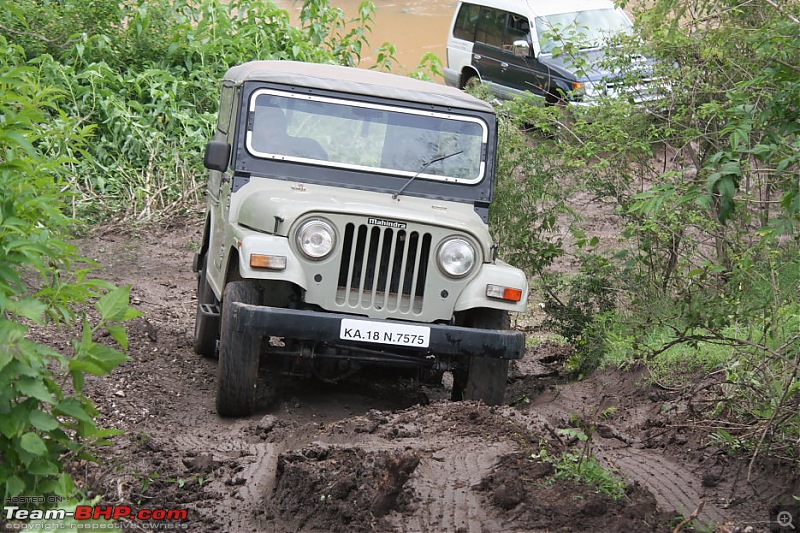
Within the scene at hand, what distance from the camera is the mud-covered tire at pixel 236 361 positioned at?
18.8 ft

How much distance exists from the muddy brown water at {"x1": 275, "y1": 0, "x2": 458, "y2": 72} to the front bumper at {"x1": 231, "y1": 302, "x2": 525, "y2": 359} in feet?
55.8

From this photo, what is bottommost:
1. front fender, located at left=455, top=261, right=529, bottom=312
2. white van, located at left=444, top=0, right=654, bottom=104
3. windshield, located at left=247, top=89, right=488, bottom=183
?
front fender, located at left=455, top=261, right=529, bottom=312

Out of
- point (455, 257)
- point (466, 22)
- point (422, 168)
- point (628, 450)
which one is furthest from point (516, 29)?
point (628, 450)

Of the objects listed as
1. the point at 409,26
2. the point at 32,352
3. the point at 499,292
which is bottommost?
the point at 499,292

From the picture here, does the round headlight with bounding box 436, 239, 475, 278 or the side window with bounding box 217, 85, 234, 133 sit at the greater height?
the side window with bounding box 217, 85, 234, 133

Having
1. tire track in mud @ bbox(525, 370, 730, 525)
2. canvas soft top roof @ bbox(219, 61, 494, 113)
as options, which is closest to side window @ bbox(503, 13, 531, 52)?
canvas soft top roof @ bbox(219, 61, 494, 113)

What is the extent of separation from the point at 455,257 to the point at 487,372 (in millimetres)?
699

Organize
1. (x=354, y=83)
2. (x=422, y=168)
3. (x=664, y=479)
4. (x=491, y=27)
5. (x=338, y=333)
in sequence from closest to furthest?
(x=664, y=479) < (x=338, y=333) < (x=422, y=168) < (x=354, y=83) < (x=491, y=27)

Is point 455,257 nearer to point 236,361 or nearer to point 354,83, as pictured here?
point 236,361

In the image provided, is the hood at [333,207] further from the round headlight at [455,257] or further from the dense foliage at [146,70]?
the dense foliage at [146,70]

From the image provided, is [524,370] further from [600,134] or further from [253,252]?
[253,252]

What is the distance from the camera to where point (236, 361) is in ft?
18.8

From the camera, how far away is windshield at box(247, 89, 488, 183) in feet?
21.7

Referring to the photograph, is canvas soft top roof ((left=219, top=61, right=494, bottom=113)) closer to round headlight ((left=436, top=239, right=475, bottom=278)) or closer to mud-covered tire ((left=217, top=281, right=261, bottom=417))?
round headlight ((left=436, top=239, right=475, bottom=278))
